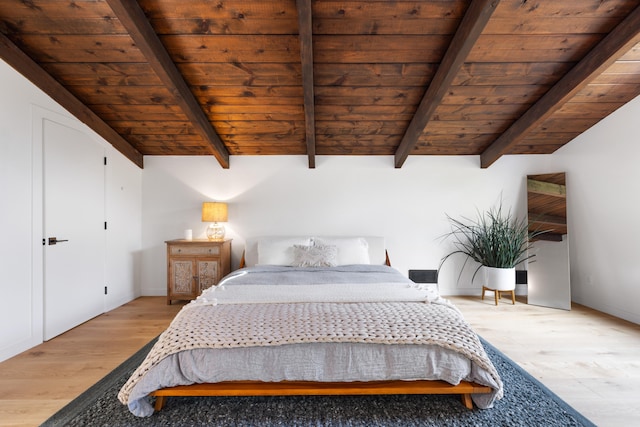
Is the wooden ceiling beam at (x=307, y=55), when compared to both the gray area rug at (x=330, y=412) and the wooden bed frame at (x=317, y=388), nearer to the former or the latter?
the wooden bed frame at (x=317, y=388)

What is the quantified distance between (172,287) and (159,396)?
82.8 inches

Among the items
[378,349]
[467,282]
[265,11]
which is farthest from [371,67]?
[467,282]

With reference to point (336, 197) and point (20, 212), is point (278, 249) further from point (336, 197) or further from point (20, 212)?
point (20, 212)

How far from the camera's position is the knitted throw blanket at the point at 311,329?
5.35 feet

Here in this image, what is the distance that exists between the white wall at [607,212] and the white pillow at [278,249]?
3297mm

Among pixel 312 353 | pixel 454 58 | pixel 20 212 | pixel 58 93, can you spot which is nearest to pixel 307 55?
pixel 454 58

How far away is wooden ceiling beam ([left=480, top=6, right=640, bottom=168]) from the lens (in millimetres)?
2234

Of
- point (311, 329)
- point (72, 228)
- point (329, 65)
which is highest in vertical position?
point (329, 65)

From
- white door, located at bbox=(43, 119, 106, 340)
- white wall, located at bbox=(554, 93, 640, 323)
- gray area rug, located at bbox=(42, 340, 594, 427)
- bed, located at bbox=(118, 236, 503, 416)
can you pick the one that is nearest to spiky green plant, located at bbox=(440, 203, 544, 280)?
white wall, located at bbox=(554, 93, 640, 323)

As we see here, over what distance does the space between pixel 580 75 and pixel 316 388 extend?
3227mm

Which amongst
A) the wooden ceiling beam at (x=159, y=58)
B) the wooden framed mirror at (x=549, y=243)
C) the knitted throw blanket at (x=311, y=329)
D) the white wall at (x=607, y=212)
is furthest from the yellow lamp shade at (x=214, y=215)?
the white wall at (x=607, y=212)

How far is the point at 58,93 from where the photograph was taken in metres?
2.83

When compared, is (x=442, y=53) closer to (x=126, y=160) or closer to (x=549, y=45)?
(x=549, y=45)

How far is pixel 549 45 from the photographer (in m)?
2.46
